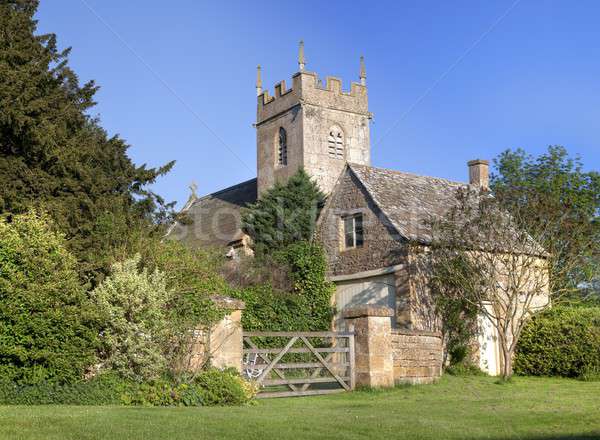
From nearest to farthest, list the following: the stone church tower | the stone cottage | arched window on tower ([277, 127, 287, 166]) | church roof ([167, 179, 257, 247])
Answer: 1. the stone cottage
2. the stone church tower
3. arched window on tower ([277, 127, 287, 166])
4. church roof ([167, 179, 257, 247])

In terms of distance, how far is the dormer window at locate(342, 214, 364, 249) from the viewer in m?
25.1

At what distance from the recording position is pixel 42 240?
13.4 m

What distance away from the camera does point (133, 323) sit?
45.3ft

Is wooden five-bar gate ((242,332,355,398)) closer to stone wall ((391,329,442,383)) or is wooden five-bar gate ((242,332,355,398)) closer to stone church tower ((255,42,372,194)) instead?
stone wall ((391,329,442,383))

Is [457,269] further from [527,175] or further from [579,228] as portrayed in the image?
[527,175]

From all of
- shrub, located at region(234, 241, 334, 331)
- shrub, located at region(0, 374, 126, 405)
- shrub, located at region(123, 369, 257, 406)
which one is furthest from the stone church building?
shrub, located at region(0, 374, 126, 405)

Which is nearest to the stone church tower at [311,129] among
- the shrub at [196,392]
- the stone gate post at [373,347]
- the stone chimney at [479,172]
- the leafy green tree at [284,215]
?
the leafy green tree at [284,215]

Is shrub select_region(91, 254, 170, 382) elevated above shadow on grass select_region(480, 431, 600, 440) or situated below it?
above

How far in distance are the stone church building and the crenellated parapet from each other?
0.16ft

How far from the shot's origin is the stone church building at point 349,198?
23234mm

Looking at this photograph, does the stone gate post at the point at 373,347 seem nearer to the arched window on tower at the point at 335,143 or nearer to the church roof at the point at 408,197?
the church roof at the point at 408,197

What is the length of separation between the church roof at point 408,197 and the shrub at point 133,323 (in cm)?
1052

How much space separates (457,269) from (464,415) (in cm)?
1097

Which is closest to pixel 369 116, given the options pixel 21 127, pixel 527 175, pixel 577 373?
pixel 527 175
